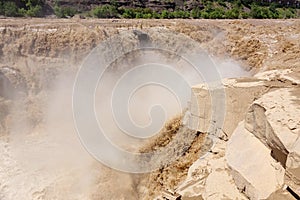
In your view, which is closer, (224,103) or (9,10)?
(224,103)

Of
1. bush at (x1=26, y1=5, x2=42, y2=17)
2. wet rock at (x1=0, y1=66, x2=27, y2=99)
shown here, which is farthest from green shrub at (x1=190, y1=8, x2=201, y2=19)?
wet rock at (x1=0, y1=66, x2=27, y2=99)

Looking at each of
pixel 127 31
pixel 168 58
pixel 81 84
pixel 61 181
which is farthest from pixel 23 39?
pixel 61 181

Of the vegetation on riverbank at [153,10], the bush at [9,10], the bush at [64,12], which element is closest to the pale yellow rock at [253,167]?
the vegetation on riverbank at [153,10]

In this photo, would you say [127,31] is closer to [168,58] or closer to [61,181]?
[168,58]

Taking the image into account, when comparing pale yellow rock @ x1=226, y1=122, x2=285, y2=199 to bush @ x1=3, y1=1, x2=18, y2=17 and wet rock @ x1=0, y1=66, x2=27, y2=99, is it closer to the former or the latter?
wet rock @ x1=0, y1=66, x2=27, y2=99

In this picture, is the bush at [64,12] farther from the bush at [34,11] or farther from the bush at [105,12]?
the bush at [105,12]

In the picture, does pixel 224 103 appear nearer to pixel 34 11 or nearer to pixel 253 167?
pixel 253 167

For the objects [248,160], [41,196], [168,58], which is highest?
[248,160]

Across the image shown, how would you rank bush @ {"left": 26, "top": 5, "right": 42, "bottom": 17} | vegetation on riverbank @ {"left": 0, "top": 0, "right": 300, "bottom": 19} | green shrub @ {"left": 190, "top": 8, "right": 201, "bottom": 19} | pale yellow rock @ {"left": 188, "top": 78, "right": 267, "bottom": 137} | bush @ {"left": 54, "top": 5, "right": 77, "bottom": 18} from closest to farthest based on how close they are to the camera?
1. pale yellow rock @ {"left": 188, "top": 78, "right": 267, "bottom": 137}
2. bush @ {"left": 26, "top": 5, "right": 42, "bottom": 17}
3. vegetation on riverbank @ {"left": 0, "top": 0, "right": 300, "bottom": 19}
4. bush @ {"left": 54, "top": 5, "right": 77, "bottom": 18}
5. green shrub @ {"left": 190, "top": 8, "right": 201, "bottom": 19}

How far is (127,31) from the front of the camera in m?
15.0

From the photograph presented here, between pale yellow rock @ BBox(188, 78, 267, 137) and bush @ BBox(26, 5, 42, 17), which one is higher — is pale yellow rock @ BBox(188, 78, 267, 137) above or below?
above

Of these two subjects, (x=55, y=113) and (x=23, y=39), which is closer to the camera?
(x=55, y=113)

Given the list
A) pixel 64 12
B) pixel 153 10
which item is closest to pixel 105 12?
pixel 64 12

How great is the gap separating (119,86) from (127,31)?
104 inches
